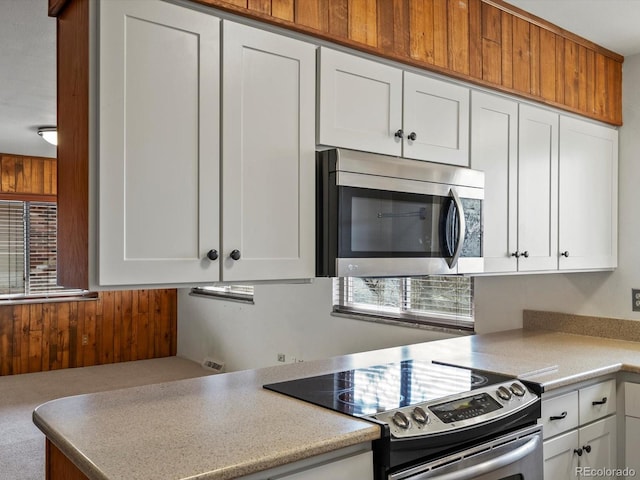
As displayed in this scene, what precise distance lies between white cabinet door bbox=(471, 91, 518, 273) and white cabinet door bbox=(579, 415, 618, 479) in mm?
741

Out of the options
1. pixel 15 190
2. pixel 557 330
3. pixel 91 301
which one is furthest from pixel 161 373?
pixel 557 330

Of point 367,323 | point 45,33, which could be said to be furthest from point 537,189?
point 45,33

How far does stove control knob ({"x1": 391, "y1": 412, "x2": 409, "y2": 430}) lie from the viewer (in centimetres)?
168

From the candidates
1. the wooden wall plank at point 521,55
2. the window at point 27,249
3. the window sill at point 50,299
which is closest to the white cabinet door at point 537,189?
the wooden wall plank at point 521,55

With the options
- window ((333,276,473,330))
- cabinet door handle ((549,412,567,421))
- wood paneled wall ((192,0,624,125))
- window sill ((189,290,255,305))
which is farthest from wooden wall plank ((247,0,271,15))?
window sill ((189,290,255,305))

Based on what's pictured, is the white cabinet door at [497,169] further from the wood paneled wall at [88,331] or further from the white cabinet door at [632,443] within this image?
the wood paneled wall at [88,331]

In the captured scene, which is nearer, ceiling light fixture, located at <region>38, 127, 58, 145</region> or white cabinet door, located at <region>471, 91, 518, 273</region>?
white cabinet door, located at <region>471, 91, 518, 273</region>

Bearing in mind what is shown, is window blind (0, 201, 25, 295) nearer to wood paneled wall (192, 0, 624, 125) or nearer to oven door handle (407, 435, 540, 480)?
wood paneled wall (192, 0, 624, 125)

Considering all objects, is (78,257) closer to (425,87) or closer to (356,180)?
(356,180)

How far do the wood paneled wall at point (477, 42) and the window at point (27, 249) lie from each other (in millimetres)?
5618

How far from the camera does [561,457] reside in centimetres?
232

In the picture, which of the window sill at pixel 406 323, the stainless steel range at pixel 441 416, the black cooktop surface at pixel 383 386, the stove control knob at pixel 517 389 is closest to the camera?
the stainless steel range at pixel 441 416

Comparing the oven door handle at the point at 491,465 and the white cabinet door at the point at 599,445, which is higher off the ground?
the oven door handle at the point at 491,465

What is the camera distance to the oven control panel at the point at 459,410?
1.70m
